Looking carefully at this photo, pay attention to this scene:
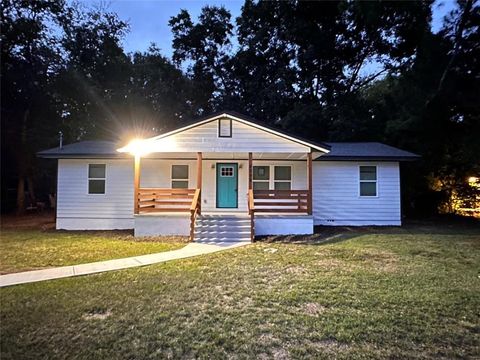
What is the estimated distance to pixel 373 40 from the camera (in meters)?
23.2

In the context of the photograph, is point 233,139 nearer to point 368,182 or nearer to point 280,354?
point 368,182

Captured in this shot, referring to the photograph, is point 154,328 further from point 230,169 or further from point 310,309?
point 230,169

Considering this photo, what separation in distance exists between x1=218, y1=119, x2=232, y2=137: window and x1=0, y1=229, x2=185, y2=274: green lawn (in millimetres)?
3942

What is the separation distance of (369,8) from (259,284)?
31.7 feet

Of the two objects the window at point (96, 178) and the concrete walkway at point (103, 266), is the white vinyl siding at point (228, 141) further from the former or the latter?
the concrete walkway at point (103, 266)

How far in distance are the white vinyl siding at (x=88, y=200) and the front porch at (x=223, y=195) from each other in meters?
0.95

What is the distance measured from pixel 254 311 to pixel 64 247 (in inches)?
258

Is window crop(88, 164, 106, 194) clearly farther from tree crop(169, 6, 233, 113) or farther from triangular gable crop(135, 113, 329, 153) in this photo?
tree crop(169, 6, 233, 113)

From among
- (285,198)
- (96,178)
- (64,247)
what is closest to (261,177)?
(285,198)

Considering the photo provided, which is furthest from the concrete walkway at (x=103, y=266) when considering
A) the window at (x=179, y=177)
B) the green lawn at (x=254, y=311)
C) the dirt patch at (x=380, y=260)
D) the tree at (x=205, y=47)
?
the tree at (x=205, y=47)

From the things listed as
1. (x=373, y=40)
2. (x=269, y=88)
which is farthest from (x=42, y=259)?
(x=373, y=40)

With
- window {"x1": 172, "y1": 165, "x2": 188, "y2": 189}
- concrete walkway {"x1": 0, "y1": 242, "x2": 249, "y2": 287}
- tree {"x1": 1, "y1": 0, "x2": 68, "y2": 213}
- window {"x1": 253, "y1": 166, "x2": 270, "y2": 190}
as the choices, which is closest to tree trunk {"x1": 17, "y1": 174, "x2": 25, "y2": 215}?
tree {"x1": 1, "y1": 0, "x2": 68, "y2": 213}

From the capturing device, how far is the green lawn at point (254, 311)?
3568mm

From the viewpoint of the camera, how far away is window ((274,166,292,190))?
44.7ft
